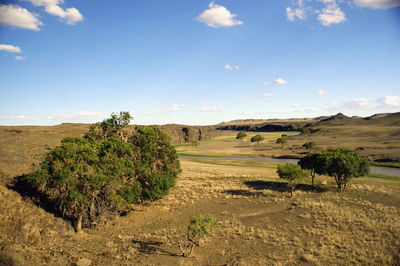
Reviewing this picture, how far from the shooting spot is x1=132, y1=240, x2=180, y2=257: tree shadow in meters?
21.8

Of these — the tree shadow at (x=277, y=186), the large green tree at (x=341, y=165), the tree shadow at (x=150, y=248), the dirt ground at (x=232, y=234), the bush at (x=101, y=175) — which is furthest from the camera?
the tree shadow at (x=277, y=186)

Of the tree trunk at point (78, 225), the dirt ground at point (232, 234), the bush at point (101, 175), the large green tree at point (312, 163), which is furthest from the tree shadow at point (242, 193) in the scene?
the tree trunk at point (78, 225)

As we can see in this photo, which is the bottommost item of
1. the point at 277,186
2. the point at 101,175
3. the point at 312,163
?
the point at 277,186

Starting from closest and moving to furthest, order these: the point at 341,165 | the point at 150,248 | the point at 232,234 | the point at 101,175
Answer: the point at 150,248, the point at 101,175, the point at 232,234, the point at 341,165

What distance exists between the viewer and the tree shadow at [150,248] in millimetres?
21844

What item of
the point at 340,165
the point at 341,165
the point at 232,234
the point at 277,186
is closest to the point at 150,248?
the point at 232,234

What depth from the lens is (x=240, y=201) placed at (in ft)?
122

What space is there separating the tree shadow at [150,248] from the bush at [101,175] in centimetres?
478

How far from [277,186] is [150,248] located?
102 ft

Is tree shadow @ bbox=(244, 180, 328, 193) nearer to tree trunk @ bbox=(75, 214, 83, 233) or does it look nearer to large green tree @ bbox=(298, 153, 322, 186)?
large green tree @ bbox=(298, 153, 322, 186)

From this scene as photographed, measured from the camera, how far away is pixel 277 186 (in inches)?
1858

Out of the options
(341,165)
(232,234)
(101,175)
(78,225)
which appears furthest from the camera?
(341,165)

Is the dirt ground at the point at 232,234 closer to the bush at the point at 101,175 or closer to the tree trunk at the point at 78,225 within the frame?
the tree trunk at the point at 78,225

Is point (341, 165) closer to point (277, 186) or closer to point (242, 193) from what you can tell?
point (277, 186)
